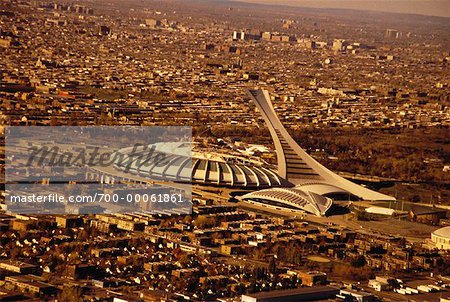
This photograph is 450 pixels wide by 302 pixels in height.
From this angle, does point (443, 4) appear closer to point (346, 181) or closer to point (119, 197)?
point (346, 181)
